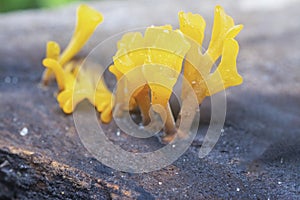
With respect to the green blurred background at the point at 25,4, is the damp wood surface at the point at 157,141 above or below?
above

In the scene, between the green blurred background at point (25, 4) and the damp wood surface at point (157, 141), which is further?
the green blurred background at point (25, 4)

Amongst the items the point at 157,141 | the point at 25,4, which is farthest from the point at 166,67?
the point at 25,4

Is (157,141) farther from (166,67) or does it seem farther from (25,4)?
(25,4)

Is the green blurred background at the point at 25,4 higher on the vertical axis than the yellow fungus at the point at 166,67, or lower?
lower

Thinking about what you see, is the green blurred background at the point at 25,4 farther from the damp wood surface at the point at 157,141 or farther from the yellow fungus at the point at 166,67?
the yellow fungus at the point at 166,67

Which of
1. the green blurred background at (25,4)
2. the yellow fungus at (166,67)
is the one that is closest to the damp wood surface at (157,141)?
the yellow fungus at (166,67)

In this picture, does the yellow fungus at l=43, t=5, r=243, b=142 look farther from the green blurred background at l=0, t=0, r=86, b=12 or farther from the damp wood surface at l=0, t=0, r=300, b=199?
the green blurred background at l=0, t=0, r=86, b=12

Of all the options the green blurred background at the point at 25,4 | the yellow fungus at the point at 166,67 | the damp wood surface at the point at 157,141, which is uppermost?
the yellow fungus at the point at 166,67

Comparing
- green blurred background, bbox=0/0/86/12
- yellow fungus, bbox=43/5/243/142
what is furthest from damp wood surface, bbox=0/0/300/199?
green blurred background, bbox=0/0/86/12
